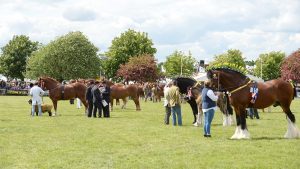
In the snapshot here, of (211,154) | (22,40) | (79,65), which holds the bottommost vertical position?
(211,154)

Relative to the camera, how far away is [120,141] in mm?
15555

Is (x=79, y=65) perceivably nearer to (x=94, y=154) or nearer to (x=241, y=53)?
(x=241, y=53)

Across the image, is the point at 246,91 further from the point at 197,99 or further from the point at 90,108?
the point at 90,108

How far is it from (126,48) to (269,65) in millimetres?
53924

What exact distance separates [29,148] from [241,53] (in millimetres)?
120104

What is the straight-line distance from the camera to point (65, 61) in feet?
271

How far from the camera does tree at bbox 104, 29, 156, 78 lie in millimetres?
92688

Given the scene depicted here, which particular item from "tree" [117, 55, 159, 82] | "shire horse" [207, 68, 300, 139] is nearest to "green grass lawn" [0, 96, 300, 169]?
"shire horse" [207, 68, 300, 139]

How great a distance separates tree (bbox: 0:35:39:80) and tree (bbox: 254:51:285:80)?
5890 centimetres

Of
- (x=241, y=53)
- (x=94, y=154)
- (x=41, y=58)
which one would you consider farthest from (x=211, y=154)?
(x=241, y=53)

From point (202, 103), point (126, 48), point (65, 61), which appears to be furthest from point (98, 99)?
point (126, 48)

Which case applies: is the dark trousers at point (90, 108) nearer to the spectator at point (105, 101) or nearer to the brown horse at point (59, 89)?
the spectator at point (105, 101)

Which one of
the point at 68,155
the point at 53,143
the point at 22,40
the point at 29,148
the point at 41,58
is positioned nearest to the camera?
the point at 68,155

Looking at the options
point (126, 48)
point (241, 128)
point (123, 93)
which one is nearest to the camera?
point (241, 128)
